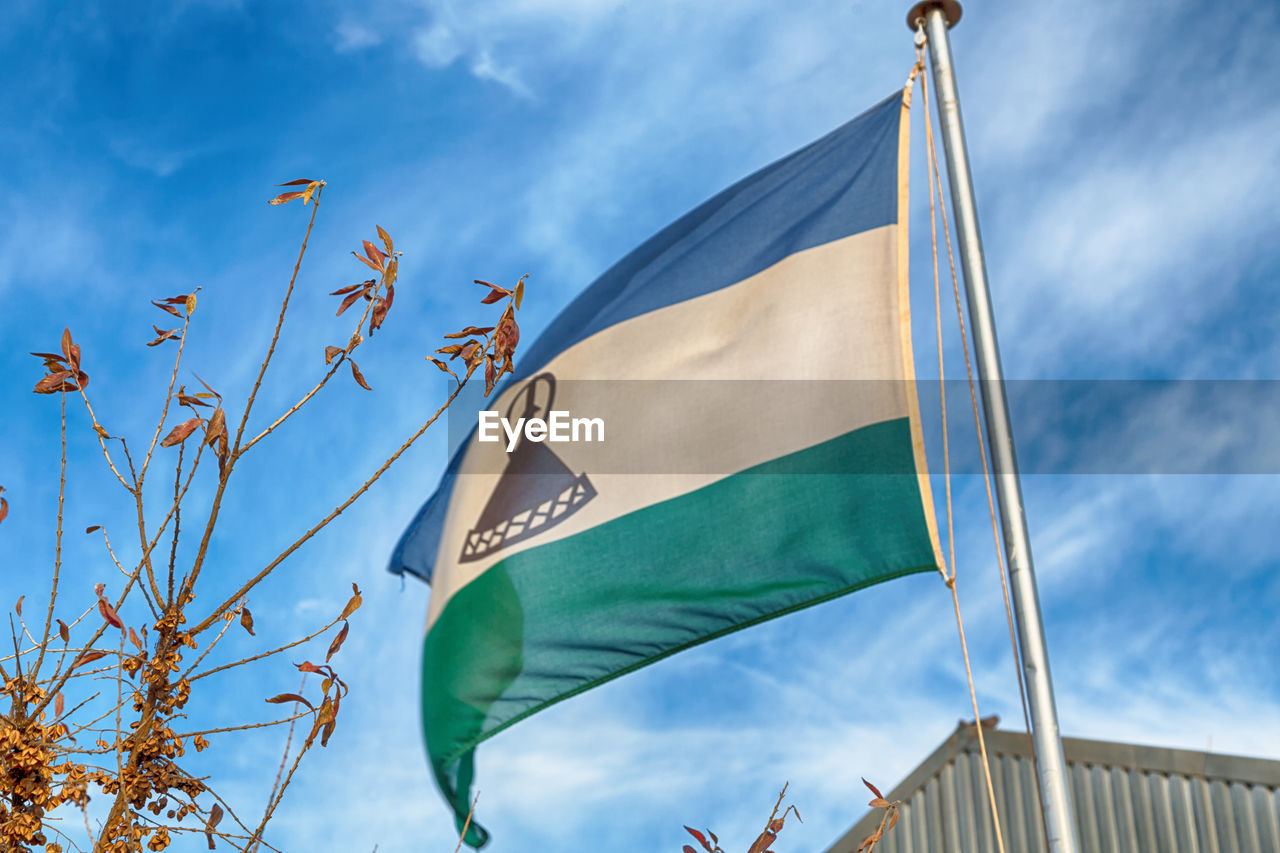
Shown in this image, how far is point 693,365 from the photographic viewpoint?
554 centimetres

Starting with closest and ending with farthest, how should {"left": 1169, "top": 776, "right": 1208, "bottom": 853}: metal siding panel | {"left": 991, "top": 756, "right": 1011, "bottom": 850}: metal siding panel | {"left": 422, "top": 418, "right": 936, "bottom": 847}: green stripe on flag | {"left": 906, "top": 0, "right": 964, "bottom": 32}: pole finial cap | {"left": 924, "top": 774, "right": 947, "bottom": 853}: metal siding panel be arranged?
{"left": 422, "top": 418, "right": 936, "bottom": 847}: green stripe on flag → {"left": 906, "top": 0, "right": 964, "bottom": 32}: pole finial cap → {"left": 1169, "top": 776, "right": 1208, "bottom": 853}: metal siding panel → {"left": 991, "top": 756, "right": 1011, "bottom": 850}: metal siding panel → {"left": 924, "top": 774, "right": 947, "bottom": 853}: metal siding panel

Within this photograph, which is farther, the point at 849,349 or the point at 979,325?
the point at 849,349

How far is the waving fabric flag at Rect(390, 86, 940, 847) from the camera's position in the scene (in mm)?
4738

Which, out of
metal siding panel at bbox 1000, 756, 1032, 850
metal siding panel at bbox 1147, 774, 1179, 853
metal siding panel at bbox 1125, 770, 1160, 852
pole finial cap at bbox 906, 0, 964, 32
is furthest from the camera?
metal siding panel at bbox 1000, 756, 1032, 850

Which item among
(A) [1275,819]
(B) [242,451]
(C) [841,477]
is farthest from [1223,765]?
(B) [242,451]

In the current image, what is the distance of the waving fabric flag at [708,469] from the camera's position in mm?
4738

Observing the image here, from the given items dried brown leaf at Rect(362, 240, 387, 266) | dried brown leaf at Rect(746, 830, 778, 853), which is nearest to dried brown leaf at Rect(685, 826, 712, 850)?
dried brown leaf at Rect(746, 830, 778, 853)

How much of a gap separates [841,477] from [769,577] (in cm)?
49

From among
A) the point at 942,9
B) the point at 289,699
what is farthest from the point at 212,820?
the point at 942,9

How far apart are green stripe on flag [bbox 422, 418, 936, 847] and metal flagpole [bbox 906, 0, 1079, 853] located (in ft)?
1.35

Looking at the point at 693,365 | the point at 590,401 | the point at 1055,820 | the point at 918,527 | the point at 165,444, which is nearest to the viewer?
the point at 165,444

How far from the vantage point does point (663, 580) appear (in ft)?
16.8

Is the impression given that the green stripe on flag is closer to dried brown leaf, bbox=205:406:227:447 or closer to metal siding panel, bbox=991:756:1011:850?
dried brown leaf, bbox=205:406:227:447

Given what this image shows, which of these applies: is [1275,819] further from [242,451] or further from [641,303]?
[242,451]
